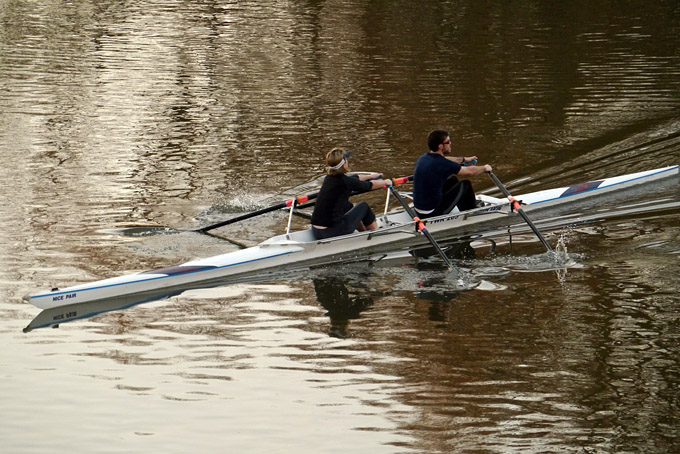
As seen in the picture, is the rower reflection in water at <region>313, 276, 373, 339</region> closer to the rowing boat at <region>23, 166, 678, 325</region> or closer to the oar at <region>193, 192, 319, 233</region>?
the rowing boat at <region>23, 166, 678, 325</region>

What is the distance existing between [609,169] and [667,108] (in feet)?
15.6

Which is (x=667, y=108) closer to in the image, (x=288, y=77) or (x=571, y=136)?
(x=571, y=136)

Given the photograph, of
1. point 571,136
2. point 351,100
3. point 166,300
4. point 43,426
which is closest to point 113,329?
point 166,300

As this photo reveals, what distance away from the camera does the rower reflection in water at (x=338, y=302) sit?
422 inches

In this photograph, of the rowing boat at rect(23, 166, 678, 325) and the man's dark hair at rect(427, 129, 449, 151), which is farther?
the man's dark hair at rect(427, 129, 449, 151)

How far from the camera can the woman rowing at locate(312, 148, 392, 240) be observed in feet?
40.5

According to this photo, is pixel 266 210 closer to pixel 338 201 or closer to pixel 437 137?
pixel 338 201

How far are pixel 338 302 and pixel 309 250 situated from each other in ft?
4.16

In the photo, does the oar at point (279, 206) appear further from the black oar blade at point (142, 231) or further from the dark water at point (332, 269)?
the black oar blade at point (142, 231)

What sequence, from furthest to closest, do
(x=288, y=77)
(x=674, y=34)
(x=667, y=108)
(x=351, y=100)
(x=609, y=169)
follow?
(x=674, y=34), (x=288, y=77), (x=351, y=100), (x=667, y=108), (x=609, y=169)

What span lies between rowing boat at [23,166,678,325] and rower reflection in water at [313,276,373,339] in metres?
0.59

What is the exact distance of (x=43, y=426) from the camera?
8.43 metres

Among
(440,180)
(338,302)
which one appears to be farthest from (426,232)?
(338,302)

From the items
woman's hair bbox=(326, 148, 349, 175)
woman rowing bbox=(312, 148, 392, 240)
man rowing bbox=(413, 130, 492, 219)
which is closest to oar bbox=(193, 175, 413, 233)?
woman rowing bbox=(312, 148, 392, 240)
